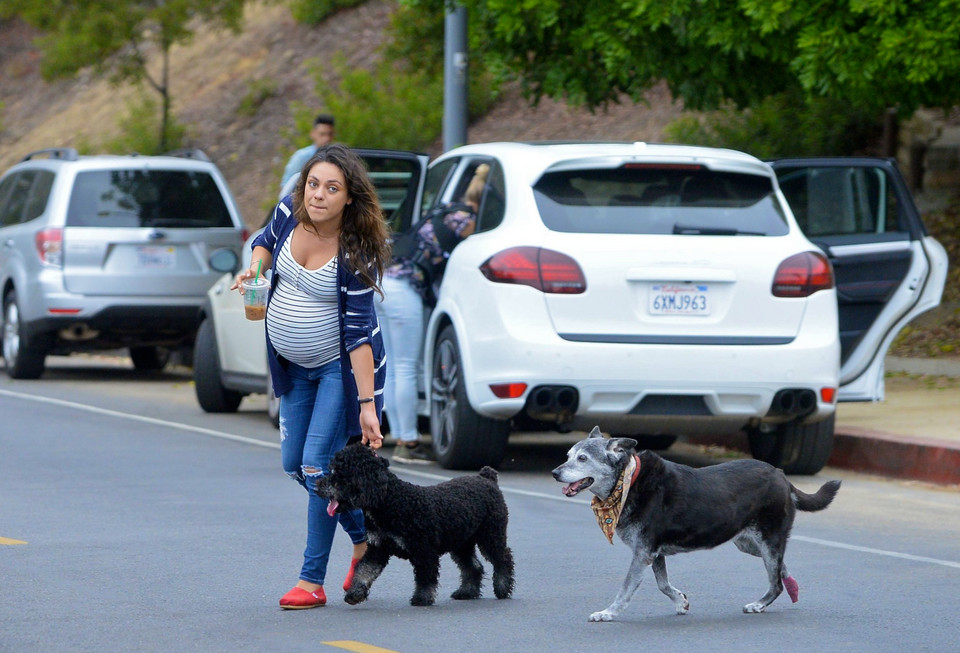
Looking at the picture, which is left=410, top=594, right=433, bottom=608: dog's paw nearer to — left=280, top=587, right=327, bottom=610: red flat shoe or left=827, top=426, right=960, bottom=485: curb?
left=280, top=587, right=327, bottom=610: red flat shoe

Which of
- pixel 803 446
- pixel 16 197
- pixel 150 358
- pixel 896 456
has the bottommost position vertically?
pixel 150 358

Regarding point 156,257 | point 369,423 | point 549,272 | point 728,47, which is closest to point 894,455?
point 549,272

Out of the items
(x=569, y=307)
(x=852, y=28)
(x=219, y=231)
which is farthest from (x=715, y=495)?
(x=219, y=231)

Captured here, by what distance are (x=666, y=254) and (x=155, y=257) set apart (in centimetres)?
741

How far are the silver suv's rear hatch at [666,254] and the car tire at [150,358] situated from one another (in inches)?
368

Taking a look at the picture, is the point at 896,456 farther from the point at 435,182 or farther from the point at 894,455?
the point at 435,182

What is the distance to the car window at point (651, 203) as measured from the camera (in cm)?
932

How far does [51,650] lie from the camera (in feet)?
17.8

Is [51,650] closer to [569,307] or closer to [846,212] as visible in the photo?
[569,307]

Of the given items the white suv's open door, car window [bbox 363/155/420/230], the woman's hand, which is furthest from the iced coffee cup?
the white suv's open door

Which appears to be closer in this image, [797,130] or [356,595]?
[356,595]

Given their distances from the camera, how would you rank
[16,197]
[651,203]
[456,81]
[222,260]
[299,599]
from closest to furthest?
[299,599], [651,203], [222,260], [456,81], [16,197]

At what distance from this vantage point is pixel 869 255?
10.5 m

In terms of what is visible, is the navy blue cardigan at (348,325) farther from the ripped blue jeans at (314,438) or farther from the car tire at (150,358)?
the car tire at (150,358)
